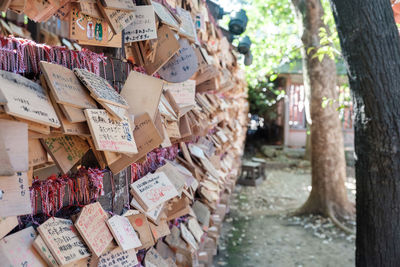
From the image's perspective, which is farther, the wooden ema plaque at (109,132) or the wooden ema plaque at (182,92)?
the wooden ema plaque at (182,92)

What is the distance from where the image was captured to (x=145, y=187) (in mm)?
2096

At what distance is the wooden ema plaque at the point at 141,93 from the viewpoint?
1.78 metres

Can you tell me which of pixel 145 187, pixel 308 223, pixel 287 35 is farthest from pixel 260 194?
pixel 145 187

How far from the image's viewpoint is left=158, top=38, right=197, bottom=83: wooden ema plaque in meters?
2.38

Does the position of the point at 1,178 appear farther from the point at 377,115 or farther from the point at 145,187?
the point at 377,115

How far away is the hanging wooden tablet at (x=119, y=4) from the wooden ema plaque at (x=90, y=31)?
106mm

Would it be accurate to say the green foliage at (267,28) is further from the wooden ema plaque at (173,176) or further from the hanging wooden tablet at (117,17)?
the hanging wooden tablet at (117,17)

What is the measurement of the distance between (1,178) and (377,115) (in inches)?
92.0

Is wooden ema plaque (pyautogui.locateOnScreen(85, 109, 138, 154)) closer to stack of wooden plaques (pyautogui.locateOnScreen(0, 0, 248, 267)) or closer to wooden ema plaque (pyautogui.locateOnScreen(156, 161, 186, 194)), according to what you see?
stack of wooden plaques (pyautogui.locateOnScreen(0, 0, 248, 267))

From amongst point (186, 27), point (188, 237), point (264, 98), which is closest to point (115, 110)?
point (186, 27)

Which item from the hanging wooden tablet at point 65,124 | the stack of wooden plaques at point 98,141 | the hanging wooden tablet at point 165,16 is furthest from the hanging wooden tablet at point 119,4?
the hanging wooden tablet at point 65,124

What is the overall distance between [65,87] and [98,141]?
23 centimetres

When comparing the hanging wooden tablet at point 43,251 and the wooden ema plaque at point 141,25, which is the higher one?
the wooden ema plaque at point 141,25

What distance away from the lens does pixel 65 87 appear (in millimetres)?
1372
